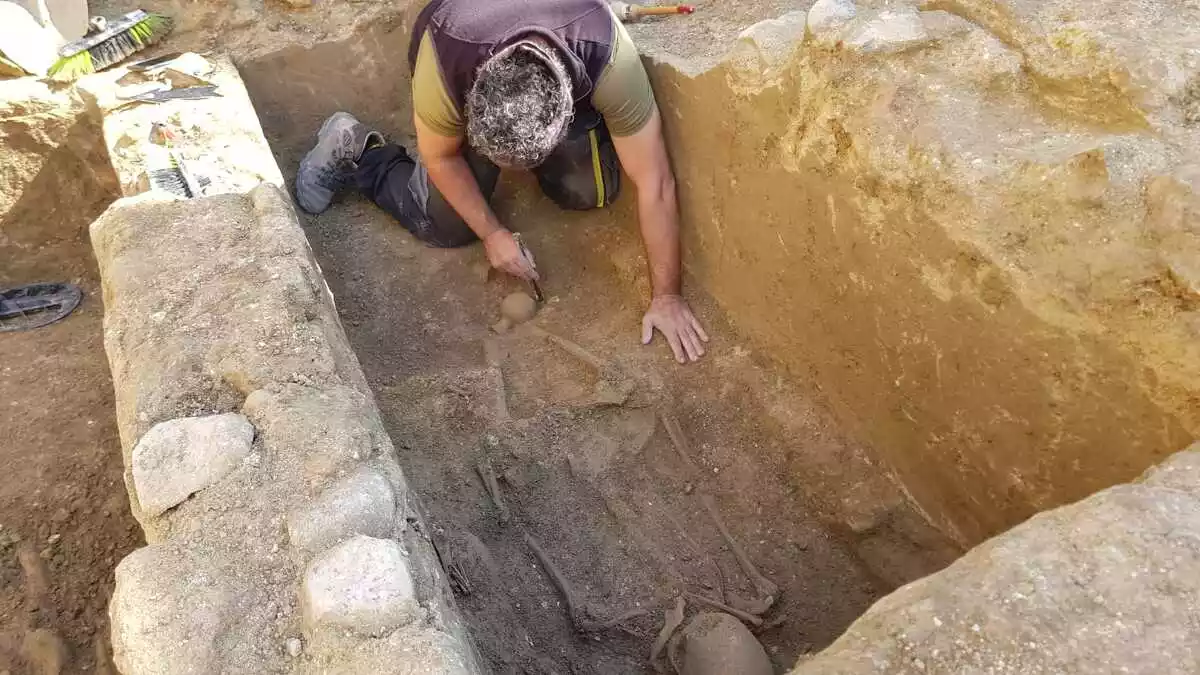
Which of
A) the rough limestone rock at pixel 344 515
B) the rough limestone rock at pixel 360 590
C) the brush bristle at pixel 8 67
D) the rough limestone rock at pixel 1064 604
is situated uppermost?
the rough limestone rock at pixel 1064 604

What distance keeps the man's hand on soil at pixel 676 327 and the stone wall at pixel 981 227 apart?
300mm

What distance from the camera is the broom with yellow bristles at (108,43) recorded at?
3.08m

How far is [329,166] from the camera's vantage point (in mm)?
3254

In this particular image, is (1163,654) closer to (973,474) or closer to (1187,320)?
(1187,320)

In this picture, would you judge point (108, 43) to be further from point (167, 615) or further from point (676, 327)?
point (167, 615)

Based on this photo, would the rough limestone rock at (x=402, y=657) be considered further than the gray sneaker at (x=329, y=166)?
No

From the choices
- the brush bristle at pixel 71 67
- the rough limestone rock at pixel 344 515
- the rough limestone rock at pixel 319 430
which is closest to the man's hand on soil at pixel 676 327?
the rough limestone rock at pixel 319 430

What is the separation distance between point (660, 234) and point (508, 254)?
552 millimetres

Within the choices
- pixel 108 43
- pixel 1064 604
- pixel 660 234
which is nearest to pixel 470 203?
pixel 660 234

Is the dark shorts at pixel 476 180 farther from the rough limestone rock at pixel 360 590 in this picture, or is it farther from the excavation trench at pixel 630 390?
the rough limestone rock at pixel 360 590

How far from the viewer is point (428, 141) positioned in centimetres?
268

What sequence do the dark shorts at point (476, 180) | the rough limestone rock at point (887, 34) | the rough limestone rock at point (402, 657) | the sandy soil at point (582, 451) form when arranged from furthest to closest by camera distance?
the dark shorts at point (476, 180), the sandy soil at point (582, 451), the rough limestone rock at point (887, 34), the rough limestone rock at point (402, 657)

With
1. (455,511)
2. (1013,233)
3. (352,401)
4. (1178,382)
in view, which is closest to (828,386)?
(1013,233)

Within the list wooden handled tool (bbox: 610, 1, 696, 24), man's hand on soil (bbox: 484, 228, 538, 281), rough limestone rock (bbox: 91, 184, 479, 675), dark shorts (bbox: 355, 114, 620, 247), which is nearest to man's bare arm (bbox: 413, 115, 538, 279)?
man's hand on soil (bbox: 484, 228, 538, 281)
